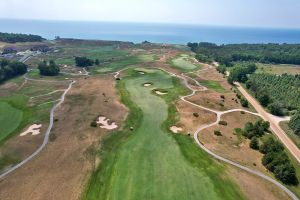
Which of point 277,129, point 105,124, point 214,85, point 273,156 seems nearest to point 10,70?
point 105,124

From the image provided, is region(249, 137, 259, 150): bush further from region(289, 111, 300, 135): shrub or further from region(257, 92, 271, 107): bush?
region(257, 92, 271, 107): bush

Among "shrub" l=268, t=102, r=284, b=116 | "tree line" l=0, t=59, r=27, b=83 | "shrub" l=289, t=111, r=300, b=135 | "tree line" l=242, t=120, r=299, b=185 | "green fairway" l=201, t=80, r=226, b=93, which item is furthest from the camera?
"tree line" l=0, t=59, r=27, b=83

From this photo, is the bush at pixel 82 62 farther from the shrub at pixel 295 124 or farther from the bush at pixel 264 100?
the shrub at pixel 295 124

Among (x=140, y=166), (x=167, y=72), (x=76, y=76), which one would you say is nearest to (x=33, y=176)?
(x=140, y=166)

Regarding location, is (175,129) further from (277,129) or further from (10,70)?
(10,70)

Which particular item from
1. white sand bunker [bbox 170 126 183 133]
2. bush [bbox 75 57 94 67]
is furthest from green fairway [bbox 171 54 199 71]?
white sand bunker [bbox 170 126 183 133]

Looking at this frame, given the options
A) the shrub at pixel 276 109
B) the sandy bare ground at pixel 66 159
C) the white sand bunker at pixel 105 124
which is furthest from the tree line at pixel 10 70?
the shrub at pixel 276 109
